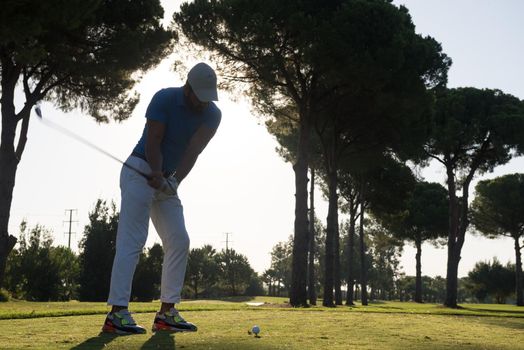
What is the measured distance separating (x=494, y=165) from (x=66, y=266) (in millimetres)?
28734

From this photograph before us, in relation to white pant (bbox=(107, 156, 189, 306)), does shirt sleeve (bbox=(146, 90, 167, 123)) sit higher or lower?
higher

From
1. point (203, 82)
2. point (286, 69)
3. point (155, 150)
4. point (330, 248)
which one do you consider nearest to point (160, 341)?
point (155, 150)

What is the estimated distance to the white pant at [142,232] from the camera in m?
4.82

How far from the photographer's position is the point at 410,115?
2575 centimetres

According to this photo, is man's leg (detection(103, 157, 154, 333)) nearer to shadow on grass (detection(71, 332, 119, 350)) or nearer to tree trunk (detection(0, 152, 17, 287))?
shadow on grass (detection(71, 332, 119, 350))

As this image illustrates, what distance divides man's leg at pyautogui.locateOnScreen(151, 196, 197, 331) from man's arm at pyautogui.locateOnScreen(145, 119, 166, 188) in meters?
0.44

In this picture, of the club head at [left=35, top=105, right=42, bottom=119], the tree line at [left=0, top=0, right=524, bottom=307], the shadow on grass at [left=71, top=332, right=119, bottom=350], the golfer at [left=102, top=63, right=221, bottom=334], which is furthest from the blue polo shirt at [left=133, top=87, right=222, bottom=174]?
the tree line at [left=0, top=0, right=524, bottom=307]

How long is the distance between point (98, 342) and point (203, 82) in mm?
2287

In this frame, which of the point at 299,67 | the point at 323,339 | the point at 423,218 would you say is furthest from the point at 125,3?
the point at 423,218

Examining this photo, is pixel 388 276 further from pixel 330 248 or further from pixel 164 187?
pixel 164 187

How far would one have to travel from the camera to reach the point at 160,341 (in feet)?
13.4

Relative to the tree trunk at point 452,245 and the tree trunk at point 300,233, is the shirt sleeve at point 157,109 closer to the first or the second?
the tree trunk at point 300,233

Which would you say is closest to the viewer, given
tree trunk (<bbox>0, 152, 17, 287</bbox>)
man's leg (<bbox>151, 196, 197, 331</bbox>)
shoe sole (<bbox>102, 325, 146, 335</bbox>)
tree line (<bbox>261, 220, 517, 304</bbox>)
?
shoe sole (<bbox>102, 325, 146, 335</bbox>)

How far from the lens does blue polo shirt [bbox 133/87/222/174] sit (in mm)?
5039
